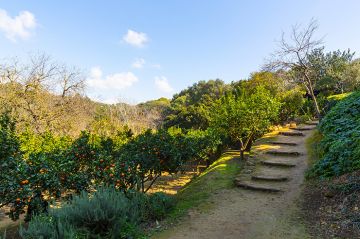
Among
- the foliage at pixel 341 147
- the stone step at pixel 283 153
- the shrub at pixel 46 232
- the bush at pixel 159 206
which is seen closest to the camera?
the shrub at pixel 46 232

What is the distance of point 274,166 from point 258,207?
292 centimetres

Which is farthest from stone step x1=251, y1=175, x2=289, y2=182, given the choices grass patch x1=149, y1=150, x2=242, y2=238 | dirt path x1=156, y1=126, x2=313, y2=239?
grass patch x1=149, y1=150, x2=242, y2=238

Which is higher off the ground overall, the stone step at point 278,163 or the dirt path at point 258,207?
the stone step at point 278,163

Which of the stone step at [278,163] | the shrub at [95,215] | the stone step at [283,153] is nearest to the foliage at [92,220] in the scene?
the shrub at [95,215]

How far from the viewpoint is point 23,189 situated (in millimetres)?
4547

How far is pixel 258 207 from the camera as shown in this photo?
20.3ft

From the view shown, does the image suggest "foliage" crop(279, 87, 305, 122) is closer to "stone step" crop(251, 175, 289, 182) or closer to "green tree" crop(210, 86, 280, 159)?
"green tree" crop(210, 86, 280, 159)

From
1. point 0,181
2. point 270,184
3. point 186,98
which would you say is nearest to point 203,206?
point 270,184

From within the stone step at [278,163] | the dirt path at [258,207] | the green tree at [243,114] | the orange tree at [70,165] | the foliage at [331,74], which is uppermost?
the foliage at [331,74]

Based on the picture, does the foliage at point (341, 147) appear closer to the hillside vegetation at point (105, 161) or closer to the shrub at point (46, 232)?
the hillside vegetation at point (105, 161)

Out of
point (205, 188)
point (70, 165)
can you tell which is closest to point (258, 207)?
point (205, 188)

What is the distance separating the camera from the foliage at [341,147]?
6.13 metres

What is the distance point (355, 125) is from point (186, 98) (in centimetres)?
3334

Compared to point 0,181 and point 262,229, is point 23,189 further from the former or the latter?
point 262,229
